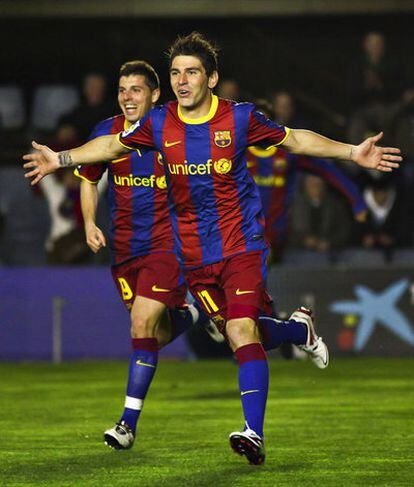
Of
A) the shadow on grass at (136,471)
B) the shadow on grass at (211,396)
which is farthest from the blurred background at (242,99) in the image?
the shadow on grass at (136,471)

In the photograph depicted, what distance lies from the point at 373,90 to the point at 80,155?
887cm

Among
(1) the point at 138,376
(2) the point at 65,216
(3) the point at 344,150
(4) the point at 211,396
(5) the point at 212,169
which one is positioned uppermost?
(3) the point at 344,150

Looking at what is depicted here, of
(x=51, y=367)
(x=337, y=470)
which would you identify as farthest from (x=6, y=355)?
(x=337, y=470)

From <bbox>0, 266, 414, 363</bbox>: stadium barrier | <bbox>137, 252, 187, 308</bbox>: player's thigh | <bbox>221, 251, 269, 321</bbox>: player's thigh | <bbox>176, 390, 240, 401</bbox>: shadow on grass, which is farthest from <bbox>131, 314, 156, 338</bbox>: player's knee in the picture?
<bbox>0, 266, 414, 363</bbox>: stadium barrier

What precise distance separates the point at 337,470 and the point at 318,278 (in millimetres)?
6826

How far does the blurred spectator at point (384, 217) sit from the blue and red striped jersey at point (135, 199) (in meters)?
6.17

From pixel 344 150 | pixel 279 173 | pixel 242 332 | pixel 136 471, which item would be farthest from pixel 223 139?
pixel 279 173

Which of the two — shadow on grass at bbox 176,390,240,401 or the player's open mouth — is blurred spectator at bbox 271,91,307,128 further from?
the player's open mouth

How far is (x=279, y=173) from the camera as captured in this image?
11.0 metres

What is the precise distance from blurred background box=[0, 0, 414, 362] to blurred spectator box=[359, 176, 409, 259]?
0.05 ft

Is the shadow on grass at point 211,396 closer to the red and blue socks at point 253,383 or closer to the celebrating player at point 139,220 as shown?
the celebrating player at point 139,220

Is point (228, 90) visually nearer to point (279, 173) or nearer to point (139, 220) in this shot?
point (279, 173)

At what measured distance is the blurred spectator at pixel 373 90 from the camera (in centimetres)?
1499

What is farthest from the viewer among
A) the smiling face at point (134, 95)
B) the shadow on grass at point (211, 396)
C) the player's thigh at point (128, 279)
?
the shadow on grass at point (211, 396)
